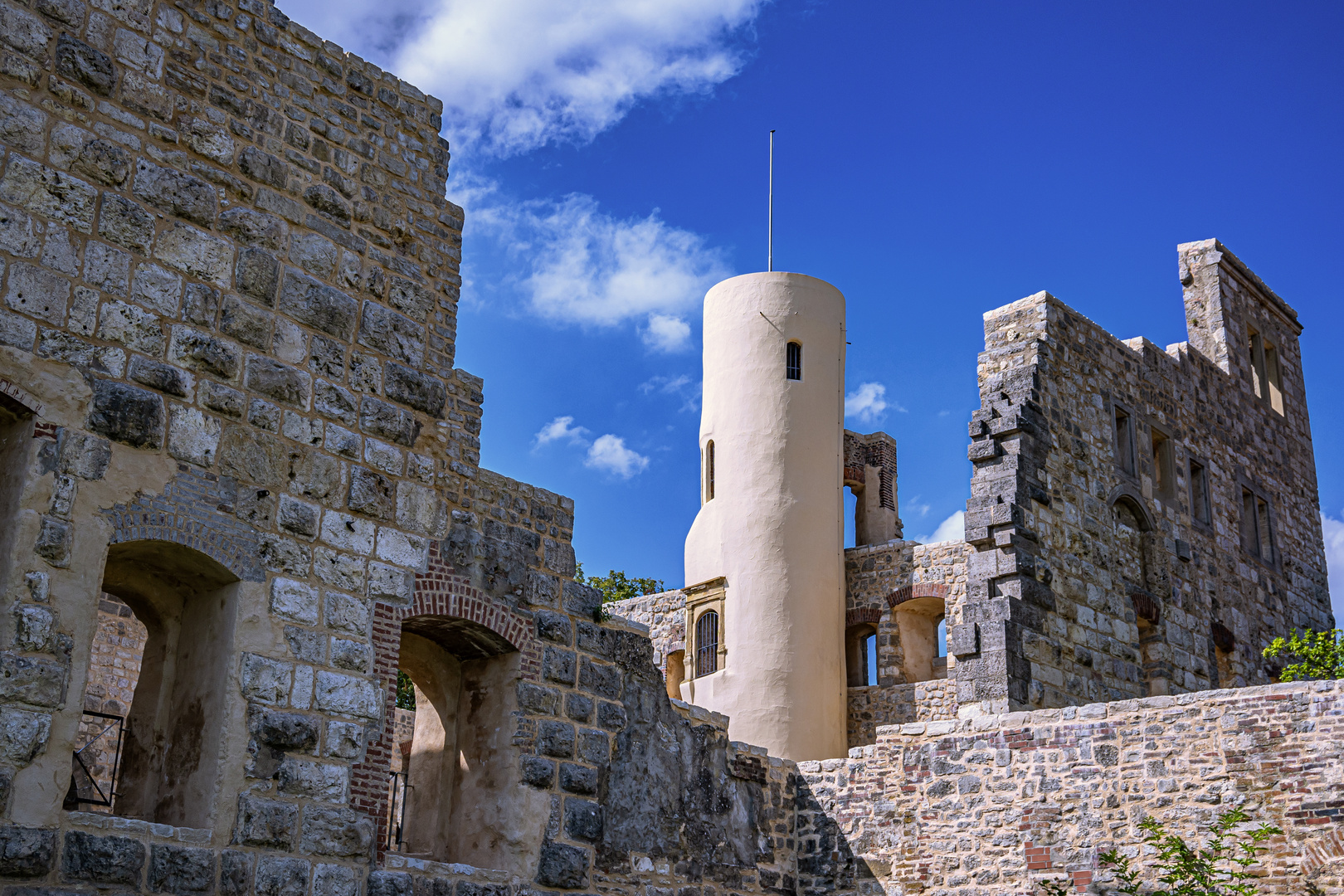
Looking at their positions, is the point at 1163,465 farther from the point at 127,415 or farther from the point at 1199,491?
the point at 127,415

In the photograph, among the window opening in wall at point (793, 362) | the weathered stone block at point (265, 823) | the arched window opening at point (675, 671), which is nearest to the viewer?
the weathered stone block at point (265, 823)

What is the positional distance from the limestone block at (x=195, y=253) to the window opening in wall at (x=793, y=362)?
14.3m

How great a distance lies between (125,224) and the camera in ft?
26.0

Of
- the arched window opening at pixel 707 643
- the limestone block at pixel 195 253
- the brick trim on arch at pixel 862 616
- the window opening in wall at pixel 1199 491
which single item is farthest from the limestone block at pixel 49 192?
the brick trim on arch at pixel 862 616

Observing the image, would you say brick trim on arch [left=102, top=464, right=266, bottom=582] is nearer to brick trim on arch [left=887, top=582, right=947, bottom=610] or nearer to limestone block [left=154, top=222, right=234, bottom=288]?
limestone block [left=154, top=222, right=234, bottom=288]

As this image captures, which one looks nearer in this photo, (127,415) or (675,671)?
(127,415)

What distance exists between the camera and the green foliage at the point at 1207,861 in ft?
36.2

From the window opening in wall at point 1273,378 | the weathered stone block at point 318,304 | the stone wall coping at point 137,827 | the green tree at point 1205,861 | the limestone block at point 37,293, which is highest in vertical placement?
the window opening in wall at point 1273,378

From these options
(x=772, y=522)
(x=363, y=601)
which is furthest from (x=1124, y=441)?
(x=363, y=601)

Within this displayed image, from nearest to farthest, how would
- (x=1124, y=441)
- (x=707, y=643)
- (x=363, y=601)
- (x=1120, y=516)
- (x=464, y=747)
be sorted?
(x=363, y=601)
(x=464, y=747)
(x=1120, y=516)
(x=1124, y=441)
(x=707, y=643)

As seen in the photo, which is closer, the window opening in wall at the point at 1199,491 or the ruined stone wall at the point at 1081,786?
the ruined stone wall at the point at 1081,786

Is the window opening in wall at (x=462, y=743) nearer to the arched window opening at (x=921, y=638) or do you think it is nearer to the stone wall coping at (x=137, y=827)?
the stone wall coping at (x=137, y=827)

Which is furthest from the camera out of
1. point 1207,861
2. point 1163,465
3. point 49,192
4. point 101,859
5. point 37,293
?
point 1163,465

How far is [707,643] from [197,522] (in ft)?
46.6
